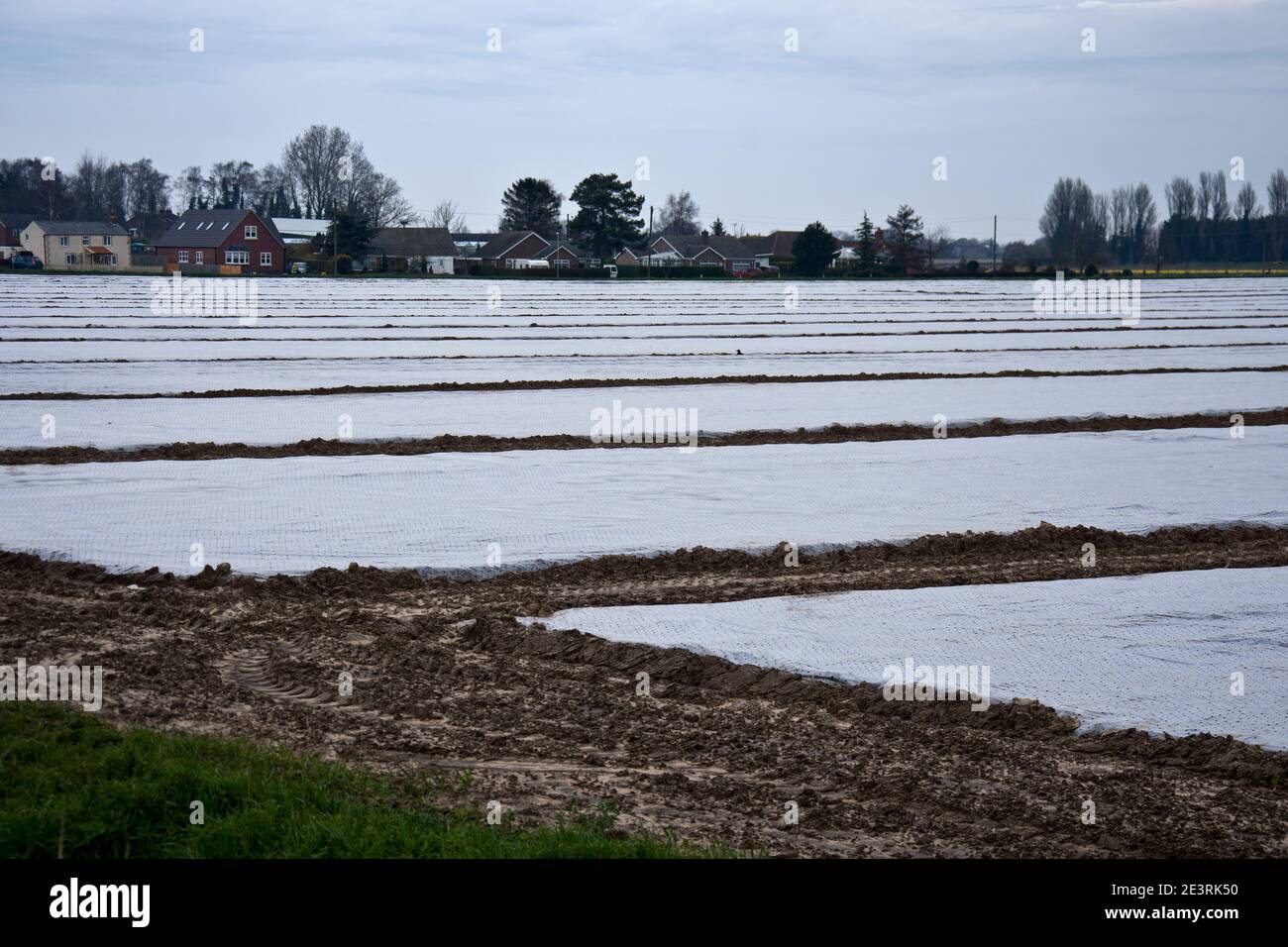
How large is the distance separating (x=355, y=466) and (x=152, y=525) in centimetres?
292

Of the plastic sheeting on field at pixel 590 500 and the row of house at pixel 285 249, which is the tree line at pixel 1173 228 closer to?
the row of house at pixel 285 249

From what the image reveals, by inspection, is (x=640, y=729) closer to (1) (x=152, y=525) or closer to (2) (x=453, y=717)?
(2) (x=453, y=717)

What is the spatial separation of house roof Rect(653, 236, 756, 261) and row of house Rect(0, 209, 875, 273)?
101 mm

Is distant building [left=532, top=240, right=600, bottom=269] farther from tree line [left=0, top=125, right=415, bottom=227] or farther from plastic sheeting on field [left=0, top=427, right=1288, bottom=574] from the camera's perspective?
plastic sheeting on field [left=0, top=427, right=1288, bottom=574]

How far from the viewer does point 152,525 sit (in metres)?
11.3

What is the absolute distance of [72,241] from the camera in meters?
122

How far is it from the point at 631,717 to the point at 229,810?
2437mm

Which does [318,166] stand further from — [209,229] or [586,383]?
[586,383]

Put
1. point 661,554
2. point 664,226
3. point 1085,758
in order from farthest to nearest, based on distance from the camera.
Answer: point 664,226, point 661,554, point 1085,758

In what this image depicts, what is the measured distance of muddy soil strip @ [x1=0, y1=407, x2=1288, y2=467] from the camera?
15.1 m

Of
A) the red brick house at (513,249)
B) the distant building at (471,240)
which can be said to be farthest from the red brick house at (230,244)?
the distant building at (471,240)

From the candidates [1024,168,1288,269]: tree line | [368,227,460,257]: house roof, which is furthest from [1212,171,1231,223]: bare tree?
[368,227,460,257]: house roof

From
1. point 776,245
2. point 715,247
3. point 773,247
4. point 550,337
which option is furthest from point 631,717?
point 773,247
